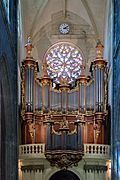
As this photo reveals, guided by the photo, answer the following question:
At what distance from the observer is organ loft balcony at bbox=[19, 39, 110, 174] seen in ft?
92.7

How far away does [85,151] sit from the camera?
28.3 meters

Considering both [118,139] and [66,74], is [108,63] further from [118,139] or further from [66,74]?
[118,139]

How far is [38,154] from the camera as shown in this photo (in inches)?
1111

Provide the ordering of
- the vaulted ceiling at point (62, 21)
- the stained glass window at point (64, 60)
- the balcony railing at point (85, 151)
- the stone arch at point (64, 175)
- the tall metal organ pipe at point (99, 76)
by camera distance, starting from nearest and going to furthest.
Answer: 1. the balcony railing at point (85, 151)
2. the stone arch at point (64, 175)
3. the tall metal organ pipe at point (99, 76)
4. the vaulted ceiling at point (62, 21)
5. the stained glass window at point (64, 60)

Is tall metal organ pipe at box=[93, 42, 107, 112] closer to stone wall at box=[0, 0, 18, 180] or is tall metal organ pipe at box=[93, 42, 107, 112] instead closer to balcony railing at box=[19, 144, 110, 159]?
balcony railing at box=[19, 144, 110, 159]

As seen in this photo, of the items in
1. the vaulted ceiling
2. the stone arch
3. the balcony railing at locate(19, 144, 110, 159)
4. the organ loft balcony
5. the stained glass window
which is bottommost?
the stone arch

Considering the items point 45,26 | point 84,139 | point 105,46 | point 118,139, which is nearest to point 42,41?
point 45,26

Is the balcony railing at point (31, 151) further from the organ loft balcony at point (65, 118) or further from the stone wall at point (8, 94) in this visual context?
the stone wall at point (8, 94)

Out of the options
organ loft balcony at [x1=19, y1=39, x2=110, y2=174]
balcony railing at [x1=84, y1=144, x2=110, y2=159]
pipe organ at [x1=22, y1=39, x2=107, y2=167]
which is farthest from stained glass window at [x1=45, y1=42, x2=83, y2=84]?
balcony railing at [x1=84, y1=144, x2=110, y2=159]

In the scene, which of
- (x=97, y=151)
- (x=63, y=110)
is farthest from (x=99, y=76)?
(x=97, y=151)

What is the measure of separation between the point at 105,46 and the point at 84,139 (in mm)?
5003

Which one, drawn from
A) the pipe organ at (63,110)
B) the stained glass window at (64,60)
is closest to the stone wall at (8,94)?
the pipe organ at (63,110)

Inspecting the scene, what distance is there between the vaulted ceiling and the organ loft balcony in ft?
6.23

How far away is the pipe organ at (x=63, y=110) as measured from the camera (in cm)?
2856
